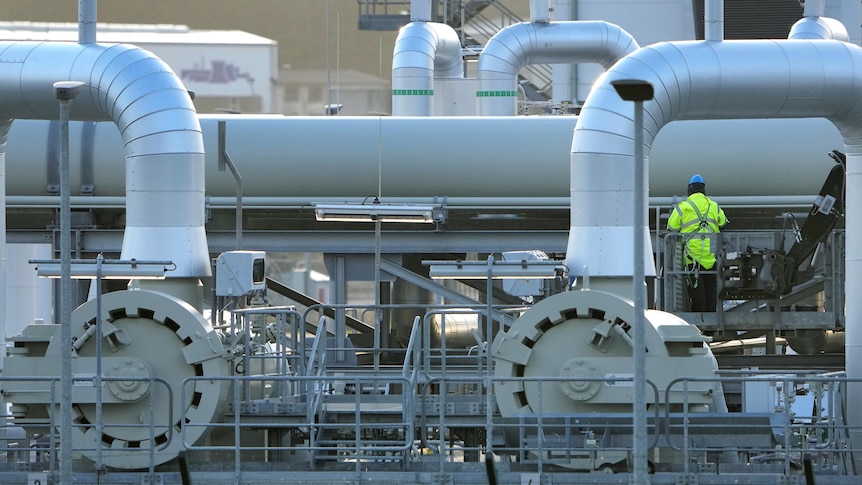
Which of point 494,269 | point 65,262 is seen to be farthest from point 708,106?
point 65,262

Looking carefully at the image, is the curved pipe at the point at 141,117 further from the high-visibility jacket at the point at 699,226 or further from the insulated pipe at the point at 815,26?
the insulated pipe at the point at 815,26

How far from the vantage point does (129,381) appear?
11.4 meters

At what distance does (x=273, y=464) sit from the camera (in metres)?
11.3

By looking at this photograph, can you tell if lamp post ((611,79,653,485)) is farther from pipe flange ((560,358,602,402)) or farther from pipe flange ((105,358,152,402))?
pipe flange ((105,358,152,402))

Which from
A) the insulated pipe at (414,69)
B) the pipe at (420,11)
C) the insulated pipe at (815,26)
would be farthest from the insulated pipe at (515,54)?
the insulated pipe at (815,26)

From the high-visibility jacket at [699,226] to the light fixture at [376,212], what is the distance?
344cm

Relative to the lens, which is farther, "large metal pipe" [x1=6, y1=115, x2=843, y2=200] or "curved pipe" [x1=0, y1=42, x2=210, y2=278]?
"large metal pipe" [x1=6, y1=115, x2=843, y2=200]

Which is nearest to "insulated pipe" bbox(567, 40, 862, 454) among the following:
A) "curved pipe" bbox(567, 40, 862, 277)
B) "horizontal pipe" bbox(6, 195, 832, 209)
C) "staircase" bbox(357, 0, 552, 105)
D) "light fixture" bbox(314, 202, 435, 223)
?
"curved pipe" bbox(567, 40, 862, 277)

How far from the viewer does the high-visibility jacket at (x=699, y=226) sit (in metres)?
14.4

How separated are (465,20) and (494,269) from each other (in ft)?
61.4

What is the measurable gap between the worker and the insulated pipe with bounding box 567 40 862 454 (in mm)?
2144

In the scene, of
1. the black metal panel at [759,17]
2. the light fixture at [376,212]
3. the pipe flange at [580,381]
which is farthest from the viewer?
the black metal panel at [759,17]

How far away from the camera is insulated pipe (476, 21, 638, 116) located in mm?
21750

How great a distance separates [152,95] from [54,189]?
4536 millimetres
